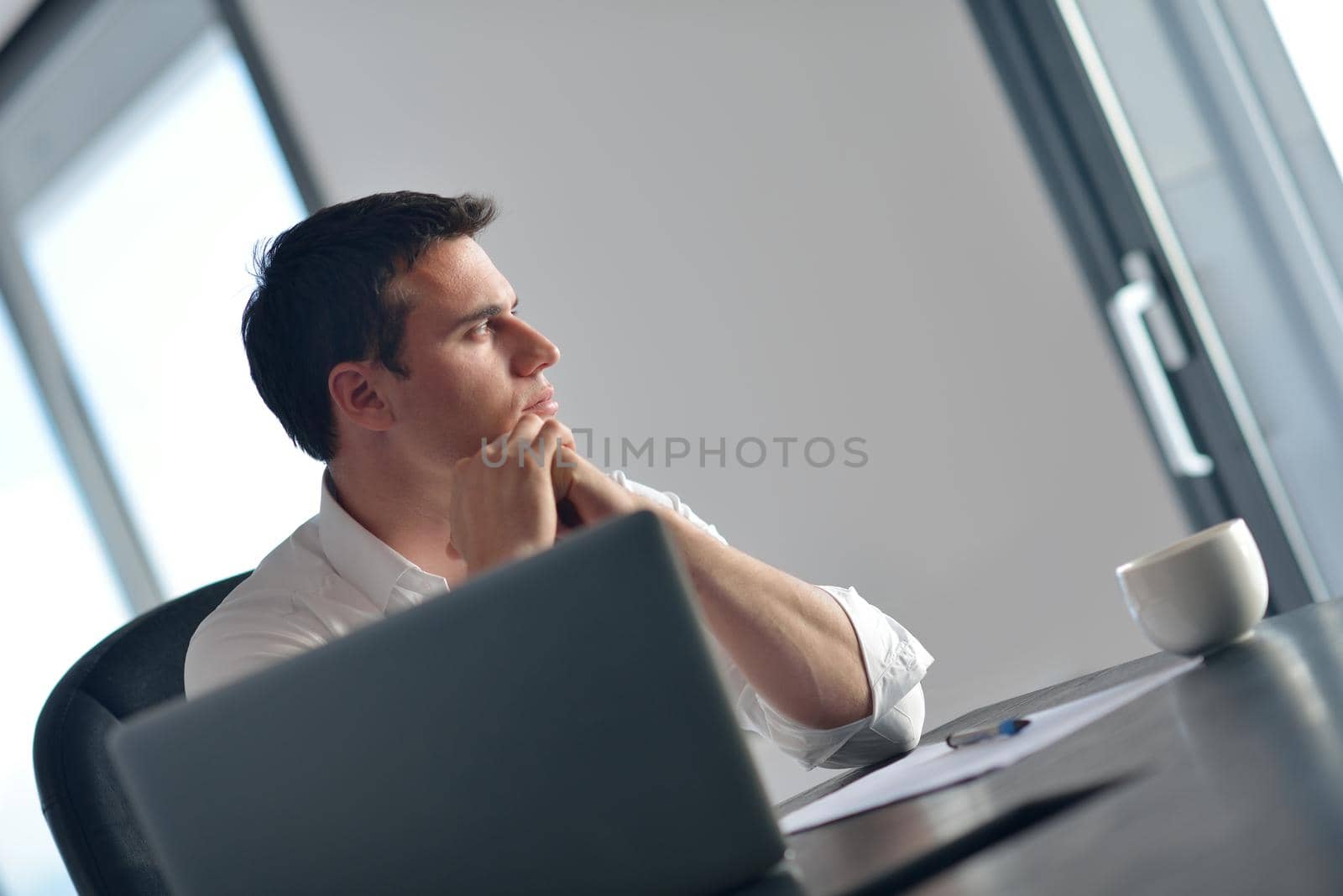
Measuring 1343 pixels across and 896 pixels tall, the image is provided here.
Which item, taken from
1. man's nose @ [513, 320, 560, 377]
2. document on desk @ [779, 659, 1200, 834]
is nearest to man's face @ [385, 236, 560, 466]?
man's nose @ [513, 320, 560, 377]

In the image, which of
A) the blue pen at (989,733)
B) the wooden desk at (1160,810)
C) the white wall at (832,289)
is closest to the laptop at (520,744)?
the wooden desk at (1160,810)

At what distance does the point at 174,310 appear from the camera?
3.52 m

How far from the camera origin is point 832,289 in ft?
7.61

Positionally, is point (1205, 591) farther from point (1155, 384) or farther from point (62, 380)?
point (62, 380)

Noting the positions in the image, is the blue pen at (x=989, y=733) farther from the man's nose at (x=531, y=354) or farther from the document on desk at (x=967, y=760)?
the man's nose at (x=531, y=354)

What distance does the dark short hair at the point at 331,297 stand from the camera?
1.65 meters

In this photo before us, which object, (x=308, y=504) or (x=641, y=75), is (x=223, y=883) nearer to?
(x=641, y=75)

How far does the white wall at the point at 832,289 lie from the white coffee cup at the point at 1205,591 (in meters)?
1.17

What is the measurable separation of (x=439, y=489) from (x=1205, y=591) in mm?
1048

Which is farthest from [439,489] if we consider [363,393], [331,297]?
[331,297]

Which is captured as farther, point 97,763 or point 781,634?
point 781,634

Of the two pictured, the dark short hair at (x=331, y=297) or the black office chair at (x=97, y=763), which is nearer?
the black office chair at (x=97, y=763)

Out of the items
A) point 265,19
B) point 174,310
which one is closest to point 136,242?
point 174,310

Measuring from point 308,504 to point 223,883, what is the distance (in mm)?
2699
